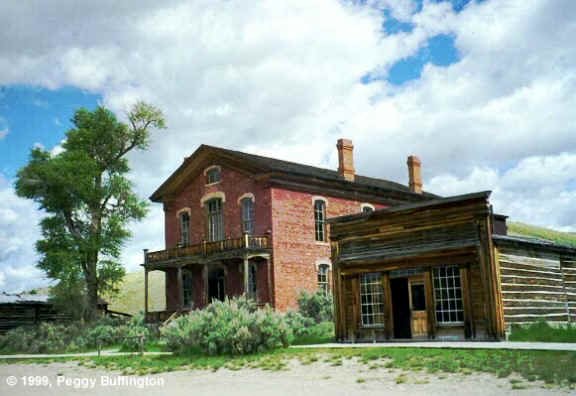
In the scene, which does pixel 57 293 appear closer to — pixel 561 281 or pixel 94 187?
pixel 94 187

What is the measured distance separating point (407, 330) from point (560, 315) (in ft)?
17.1

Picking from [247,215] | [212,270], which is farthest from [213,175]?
[212,270]

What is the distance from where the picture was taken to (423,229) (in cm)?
2058

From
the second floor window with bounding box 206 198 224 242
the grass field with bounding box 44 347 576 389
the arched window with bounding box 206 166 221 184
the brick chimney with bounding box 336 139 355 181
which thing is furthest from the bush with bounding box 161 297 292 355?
the brick chimney with bounding box 336 139 355 181

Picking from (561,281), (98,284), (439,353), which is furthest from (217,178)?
(439,353)

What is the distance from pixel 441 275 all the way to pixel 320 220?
45.6 feet

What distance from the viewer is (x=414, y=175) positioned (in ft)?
137

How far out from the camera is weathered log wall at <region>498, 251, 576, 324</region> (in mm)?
19938

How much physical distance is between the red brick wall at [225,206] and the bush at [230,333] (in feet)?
35.8

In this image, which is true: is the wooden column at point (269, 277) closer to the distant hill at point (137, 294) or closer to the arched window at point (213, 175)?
the arched window at point (213, 175)

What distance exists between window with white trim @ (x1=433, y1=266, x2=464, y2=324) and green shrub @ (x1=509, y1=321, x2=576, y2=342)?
1.56 metres

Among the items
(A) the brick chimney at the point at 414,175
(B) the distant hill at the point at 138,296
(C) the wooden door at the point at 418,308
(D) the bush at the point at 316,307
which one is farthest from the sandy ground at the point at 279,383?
(B) the distant hill at the point at 138,296

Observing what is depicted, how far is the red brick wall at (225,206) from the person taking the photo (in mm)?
32156

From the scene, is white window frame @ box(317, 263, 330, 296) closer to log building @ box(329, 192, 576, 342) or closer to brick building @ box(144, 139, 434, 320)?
brick building @ box(144, 139, 434, 320)
